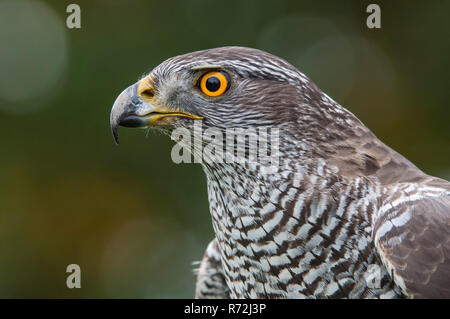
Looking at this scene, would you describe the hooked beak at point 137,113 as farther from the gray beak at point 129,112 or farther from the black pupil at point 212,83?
the black pupil at point 212,83

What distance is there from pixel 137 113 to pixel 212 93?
0.41m

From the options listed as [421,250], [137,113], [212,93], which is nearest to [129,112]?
[137,113]

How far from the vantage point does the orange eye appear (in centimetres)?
293

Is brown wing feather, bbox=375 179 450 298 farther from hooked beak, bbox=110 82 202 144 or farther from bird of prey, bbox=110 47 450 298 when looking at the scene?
hooked beak, bbox=110 82 202 144

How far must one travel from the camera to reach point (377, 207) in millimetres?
2678

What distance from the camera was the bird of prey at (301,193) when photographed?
255 cm

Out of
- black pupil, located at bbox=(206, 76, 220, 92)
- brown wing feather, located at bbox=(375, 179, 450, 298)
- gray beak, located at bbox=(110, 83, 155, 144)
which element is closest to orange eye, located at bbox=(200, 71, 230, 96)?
black pupil, located at bbox=(206, 76, 220, 92)

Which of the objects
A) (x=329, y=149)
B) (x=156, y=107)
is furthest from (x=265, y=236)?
(x=156, y=107)

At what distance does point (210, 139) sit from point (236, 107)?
22 cm

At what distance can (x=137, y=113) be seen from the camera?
2.93 m

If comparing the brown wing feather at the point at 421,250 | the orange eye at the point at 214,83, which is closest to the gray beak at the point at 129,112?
the orange eye at the point at 214,83

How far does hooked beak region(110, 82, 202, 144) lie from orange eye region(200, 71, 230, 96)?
16cm
